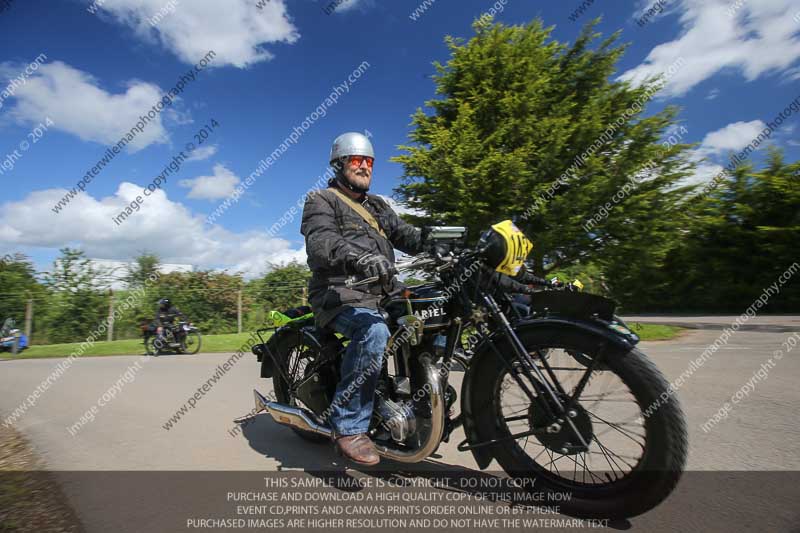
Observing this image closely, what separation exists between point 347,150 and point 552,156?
7.57m

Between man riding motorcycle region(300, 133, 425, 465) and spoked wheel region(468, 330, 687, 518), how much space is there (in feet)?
2.20

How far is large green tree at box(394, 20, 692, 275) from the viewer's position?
922 centimetres

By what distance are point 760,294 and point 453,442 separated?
17097mm

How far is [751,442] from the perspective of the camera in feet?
9.12

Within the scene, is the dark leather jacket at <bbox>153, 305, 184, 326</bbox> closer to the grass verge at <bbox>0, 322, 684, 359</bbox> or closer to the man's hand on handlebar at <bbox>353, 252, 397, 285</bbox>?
the grass verge at <bbox>0, 322, 684, 359</bbox>

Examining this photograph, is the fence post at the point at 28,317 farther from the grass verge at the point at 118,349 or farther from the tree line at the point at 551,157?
the tree line at the point at 551,157

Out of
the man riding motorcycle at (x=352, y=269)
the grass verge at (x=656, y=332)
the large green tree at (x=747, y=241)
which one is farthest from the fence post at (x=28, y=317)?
the large green tree at (x=747, y=241)

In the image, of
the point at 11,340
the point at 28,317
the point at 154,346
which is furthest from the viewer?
the point at 28,317

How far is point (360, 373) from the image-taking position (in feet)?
7.82

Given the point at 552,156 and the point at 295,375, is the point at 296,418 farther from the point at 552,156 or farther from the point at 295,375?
the point at 552,156

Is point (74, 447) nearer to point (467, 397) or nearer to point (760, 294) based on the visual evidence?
point (467, 397)

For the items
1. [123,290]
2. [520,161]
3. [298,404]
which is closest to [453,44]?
[520,161]

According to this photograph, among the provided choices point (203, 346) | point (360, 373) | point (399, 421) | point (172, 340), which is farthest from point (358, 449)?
point (203, 346)

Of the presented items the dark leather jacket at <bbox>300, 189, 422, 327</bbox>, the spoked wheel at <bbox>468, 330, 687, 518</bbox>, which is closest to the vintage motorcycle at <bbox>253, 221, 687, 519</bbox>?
the spoked wheel at <bbox>468, 330, 687, 518</bbox>
